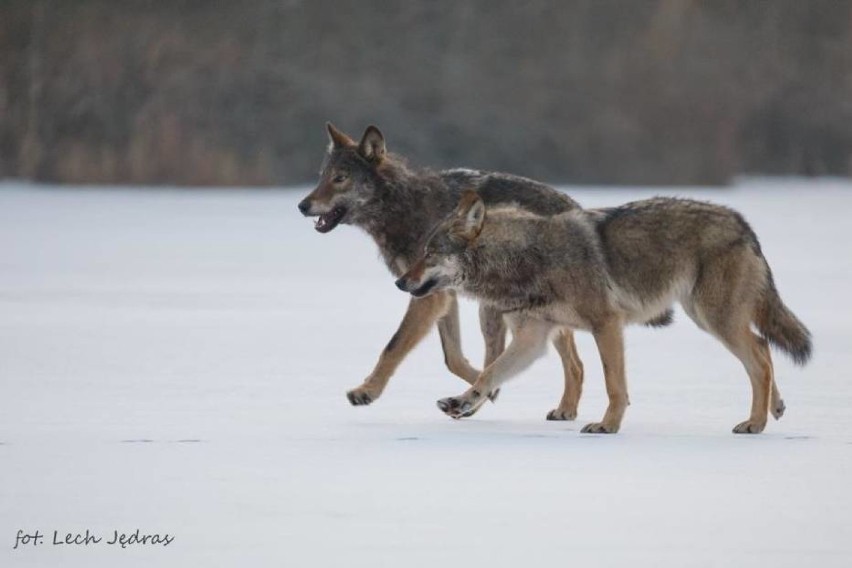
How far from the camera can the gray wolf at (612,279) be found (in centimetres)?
836

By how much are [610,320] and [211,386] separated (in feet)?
8.19

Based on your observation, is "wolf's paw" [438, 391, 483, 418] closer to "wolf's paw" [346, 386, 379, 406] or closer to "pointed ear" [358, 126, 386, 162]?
"wolf's paw" [346, 386, 379, 406]

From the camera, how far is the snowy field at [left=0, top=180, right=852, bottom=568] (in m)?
5.75

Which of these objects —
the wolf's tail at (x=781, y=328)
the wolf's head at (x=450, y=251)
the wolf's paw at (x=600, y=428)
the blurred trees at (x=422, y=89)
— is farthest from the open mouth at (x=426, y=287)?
the blurred trees at (x=422, y=89)

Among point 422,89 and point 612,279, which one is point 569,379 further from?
point 422,89

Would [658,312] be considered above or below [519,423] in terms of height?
above

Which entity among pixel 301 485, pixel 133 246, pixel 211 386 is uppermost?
pixel 301 485

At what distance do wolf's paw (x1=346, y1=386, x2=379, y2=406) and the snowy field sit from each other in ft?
0.23

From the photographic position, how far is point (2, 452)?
7.29 m

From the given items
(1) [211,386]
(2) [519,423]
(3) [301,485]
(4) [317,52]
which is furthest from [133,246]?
(4) [317,52]

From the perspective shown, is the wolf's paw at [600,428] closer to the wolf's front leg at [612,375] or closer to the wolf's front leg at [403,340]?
the wolf's front leg at [612,375]

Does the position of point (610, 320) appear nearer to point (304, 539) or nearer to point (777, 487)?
point (777, 487)

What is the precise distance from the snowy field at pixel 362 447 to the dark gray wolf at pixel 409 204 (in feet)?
1.35

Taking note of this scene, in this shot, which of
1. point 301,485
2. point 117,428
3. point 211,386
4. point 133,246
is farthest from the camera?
point 133,246
